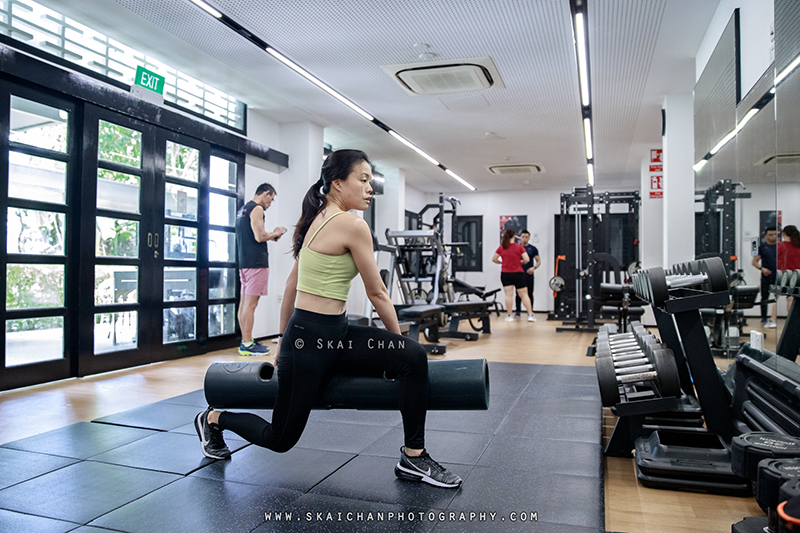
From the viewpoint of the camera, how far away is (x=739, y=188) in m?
3.11

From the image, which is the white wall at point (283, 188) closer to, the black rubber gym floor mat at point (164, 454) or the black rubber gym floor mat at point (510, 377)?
the black rubber gym floor mat at point (510, 377)

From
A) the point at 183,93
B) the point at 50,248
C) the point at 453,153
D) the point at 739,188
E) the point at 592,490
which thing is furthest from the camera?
the point at 453,153

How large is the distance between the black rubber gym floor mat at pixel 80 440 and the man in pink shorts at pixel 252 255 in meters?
2.52

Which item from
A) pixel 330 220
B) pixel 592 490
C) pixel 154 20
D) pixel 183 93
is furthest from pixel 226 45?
pixel 592 490

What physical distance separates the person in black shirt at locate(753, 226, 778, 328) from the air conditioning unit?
7.03 meters

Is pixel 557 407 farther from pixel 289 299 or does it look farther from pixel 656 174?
pixel 656 174

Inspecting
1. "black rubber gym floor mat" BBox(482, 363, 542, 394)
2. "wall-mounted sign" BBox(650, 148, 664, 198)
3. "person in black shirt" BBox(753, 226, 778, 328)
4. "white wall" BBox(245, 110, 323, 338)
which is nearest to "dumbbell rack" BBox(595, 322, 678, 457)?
"person in black shirt" BBox(753, 226, 778, 328)

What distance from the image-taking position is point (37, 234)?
3984mm

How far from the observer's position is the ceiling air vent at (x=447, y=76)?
501cm

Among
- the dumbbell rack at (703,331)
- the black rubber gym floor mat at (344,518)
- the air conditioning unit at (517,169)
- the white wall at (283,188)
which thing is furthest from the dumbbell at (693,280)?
the air conditioning unit at (517,169)

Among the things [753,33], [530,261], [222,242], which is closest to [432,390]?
[753,33]

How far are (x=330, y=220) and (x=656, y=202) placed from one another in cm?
804

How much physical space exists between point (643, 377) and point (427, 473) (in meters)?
0.91

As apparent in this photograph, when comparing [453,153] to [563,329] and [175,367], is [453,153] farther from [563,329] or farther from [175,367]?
[175,367]
